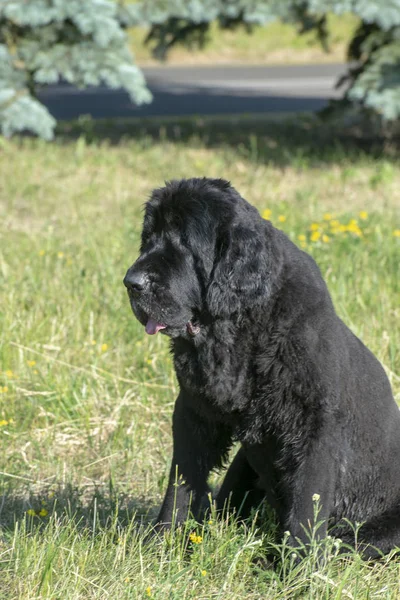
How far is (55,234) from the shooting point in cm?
659

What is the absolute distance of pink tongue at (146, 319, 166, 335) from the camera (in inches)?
122

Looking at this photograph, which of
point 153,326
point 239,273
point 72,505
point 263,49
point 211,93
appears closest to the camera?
point 239,273

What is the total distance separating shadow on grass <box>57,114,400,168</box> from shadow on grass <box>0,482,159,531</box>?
5318mm

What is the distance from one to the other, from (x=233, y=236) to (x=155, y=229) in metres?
0.33

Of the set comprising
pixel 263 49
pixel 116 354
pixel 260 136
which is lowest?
pixel 116 354

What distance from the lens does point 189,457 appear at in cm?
325

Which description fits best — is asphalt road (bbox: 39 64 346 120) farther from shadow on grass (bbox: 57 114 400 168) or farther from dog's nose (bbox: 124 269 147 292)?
dog's nose (bbox: 124 269 147 292)

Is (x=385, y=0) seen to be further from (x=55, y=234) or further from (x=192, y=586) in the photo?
(x=192, y=586)

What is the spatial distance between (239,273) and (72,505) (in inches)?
53.1

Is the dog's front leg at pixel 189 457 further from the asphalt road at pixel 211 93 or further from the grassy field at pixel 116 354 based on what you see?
the asphalt road at pixel 211 93

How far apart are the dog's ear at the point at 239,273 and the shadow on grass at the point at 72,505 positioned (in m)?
1.02

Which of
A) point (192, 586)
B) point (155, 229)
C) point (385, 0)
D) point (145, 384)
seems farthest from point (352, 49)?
point (192, 586)

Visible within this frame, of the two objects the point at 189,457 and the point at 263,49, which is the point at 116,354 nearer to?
the point at 189,457

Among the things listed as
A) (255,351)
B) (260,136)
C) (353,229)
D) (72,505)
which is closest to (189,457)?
(255,351)
